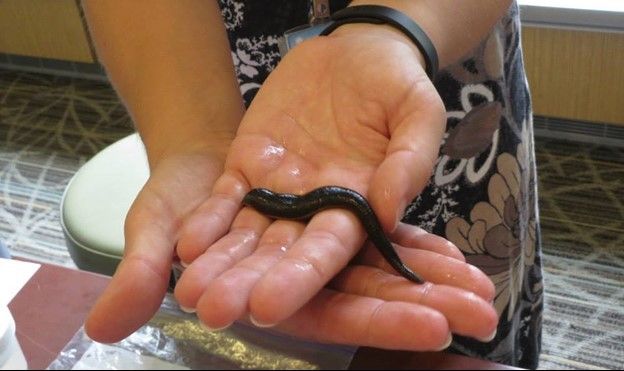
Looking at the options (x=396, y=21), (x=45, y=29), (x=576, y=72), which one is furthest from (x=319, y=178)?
(x=45, y=29)

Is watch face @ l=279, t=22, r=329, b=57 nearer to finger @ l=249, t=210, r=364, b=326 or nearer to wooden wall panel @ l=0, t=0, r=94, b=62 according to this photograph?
finger @ l=249, t=210, r=364, b=326

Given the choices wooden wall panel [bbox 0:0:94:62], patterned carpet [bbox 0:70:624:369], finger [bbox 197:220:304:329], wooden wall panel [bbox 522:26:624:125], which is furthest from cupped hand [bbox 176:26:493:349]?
wooden wall panel [bbox 0:0:94:62]

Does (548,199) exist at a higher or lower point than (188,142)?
lower

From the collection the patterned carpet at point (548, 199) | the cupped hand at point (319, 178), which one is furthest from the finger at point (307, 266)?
the patterned carpet at point (548, 199)

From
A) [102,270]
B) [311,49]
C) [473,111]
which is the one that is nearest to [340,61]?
[311,49]

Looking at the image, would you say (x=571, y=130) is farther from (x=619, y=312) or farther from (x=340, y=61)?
(x=340, y=61)

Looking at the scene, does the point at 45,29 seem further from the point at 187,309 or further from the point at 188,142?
the point at 187,309

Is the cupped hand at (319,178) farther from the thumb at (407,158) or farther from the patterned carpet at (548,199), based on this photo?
the patterned carpet at (548,199)
